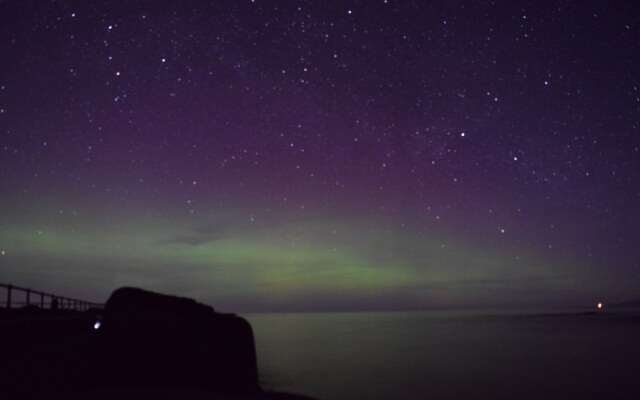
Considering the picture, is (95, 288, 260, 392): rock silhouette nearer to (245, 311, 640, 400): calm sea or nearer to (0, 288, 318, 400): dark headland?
(0, 288, 318, 400): dark headland

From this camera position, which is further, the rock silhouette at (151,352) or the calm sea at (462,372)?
the calm sea at (462,372)

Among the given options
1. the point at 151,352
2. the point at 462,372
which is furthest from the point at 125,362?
the point at 462,372

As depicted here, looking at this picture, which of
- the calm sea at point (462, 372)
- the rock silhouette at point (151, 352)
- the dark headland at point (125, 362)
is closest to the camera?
the dark headland at point (125, 362)

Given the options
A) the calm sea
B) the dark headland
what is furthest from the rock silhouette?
the calm sea

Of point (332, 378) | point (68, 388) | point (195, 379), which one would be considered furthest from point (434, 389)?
point (68, 388)

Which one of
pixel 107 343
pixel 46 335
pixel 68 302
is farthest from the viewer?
pixel 68 302

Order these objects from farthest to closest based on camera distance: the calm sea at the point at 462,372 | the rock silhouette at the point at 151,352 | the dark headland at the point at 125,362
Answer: the calm sea at the point at 462,372, the rock silhouette at the point at 151,352, the dark headland at the point at 125,362

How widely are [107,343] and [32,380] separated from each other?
1318mm

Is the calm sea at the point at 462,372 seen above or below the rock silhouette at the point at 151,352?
below

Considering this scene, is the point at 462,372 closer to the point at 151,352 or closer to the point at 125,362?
the point at 151,352

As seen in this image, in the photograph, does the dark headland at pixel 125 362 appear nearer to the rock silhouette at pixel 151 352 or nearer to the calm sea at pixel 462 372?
the rock silhouette at pixel 151 352

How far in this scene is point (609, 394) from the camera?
22938 mm

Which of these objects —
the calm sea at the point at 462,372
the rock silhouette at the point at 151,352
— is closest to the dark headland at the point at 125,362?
the rock silhouette at the point at 151,352

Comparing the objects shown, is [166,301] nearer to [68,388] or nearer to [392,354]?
[68,388]
